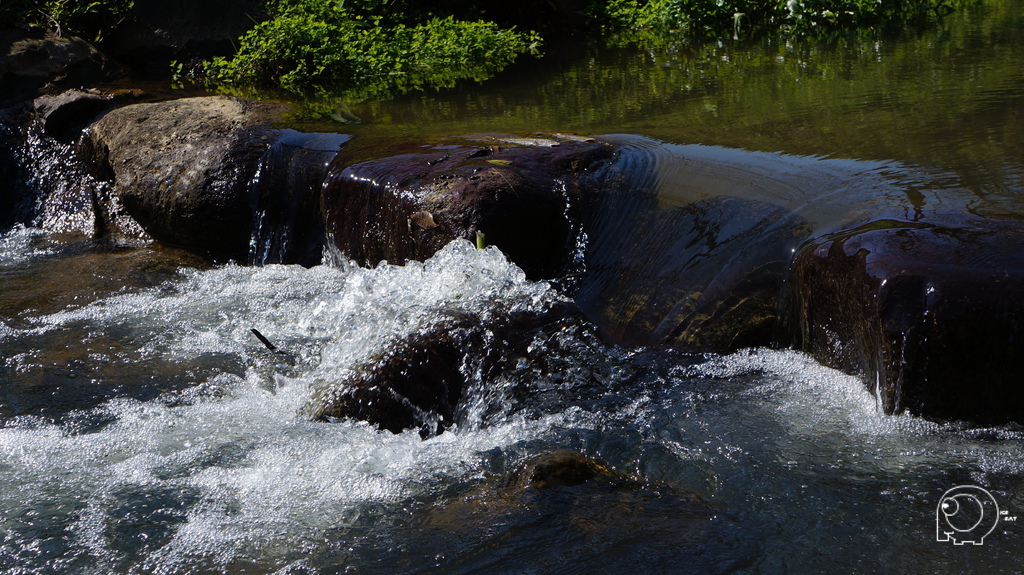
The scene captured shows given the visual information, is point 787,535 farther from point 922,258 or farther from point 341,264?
point 341,264

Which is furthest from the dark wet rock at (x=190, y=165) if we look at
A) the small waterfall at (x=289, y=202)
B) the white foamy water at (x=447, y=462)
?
the white foamy water at (x=447, y=462)

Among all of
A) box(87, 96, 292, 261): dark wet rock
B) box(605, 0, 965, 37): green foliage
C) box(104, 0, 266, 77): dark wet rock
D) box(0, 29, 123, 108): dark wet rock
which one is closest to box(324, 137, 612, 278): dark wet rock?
box(87, 96, 292, 261): dark wet rock

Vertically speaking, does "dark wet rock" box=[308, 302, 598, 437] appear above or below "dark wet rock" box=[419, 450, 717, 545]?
above

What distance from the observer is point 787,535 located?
2.57 m

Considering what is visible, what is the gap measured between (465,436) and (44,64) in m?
7.29

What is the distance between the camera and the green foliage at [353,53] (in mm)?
9914

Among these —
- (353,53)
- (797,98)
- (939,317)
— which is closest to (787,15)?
→ (797,98)

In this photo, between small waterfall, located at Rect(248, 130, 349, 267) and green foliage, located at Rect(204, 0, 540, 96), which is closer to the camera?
small waterfall, located at Rect(248, 130, 349, 267)

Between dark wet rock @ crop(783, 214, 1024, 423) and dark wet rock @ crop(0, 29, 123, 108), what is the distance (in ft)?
25.6

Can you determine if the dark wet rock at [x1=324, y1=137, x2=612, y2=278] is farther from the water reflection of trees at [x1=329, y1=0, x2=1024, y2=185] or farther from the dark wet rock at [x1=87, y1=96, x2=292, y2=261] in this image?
the water reflection of trees at [x1=329, y1=0, x2=1024, y2=185]

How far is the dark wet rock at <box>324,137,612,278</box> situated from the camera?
Answer: 4.52 meters

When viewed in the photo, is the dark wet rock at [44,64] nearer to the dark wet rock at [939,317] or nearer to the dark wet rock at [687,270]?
the dark wet rock at [687,270]

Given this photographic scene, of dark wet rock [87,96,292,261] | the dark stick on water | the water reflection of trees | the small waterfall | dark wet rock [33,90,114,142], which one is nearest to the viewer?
the dark stick on water

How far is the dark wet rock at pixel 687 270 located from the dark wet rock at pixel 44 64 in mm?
6405
